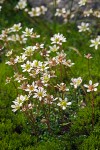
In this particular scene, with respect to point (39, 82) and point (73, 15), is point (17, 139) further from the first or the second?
point (73, 15)

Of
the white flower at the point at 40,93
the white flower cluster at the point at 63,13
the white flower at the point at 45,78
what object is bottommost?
the white flower at the point at 40,93

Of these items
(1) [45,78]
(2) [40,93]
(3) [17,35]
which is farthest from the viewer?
(3) [17,35]

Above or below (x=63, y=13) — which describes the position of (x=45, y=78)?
below

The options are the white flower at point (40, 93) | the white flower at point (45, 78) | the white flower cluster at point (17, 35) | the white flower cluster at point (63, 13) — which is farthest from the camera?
the white flower cluster at point (63, 13)

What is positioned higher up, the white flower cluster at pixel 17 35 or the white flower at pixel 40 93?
the white flower cluster at pixel 17 35

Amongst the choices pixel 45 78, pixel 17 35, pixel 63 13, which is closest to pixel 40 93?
pixel 45 78

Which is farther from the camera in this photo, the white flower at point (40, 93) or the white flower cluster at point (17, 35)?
the white flower cluster at point (17, 35)

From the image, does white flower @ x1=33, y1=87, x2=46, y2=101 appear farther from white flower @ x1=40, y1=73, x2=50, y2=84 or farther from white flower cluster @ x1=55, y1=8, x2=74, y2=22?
white flower cluster @ x1=55, y1=8, x2=74, y2=22

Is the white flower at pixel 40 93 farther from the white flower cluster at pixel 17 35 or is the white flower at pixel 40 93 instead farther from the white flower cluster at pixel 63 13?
the white flower cluster at pixel 63 13

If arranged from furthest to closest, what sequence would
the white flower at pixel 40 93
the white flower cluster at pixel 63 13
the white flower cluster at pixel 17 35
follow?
the white flower cluster at pixel 63 13 < the white flower cluster at pixel 17 35 < the white flower at pixel 40 93

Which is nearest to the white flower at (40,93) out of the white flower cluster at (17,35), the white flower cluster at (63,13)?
the white flower cluster at (17,35)

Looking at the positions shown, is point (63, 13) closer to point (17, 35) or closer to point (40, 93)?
point (17, 35)

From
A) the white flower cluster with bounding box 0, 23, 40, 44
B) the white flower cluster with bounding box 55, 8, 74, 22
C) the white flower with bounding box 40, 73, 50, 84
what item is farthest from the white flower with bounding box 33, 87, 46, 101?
the white flower cluster with bounding box 55, 8, 74, 22
